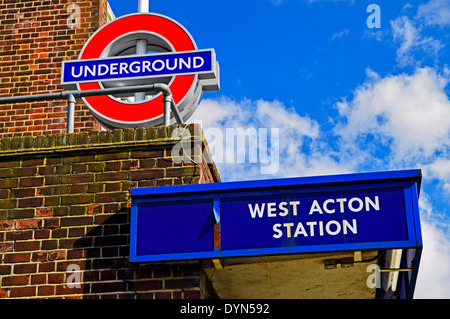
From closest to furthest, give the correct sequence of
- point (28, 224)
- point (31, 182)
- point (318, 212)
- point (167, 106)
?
point (318, 212) < point (28, 224) < point (31, 182) < point (167, 106)

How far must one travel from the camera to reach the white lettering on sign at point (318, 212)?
656cm

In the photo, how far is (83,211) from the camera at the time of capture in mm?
7344

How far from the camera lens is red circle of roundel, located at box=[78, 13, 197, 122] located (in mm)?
8945

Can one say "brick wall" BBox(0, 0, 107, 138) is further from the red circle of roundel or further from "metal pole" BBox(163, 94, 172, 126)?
"metal pole" BBox(163, 94, 172, 126)

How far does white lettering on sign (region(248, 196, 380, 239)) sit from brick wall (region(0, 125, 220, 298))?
0.89m

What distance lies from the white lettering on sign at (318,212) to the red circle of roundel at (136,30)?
268 centimetres

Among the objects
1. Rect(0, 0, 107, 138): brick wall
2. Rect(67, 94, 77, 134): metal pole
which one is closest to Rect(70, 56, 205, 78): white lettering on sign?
Rect(67, 94, 77, 134): metal pole

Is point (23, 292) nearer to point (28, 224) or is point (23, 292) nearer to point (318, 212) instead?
point (28, 224)

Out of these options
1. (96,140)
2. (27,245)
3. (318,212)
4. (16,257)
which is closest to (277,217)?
(318,212)

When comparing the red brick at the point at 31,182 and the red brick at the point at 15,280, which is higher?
the red brick at the point at 31,182

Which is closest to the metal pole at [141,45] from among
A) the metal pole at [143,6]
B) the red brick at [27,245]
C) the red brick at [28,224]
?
the metal pole at [143,6]

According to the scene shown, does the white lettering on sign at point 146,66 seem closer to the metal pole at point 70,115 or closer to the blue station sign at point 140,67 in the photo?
the blue station sign at point 140,67

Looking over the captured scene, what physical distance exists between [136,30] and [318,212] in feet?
14.9

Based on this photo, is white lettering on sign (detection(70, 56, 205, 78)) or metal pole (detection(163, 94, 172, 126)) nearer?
metal pole (detection(163, 94, 172, 126))
